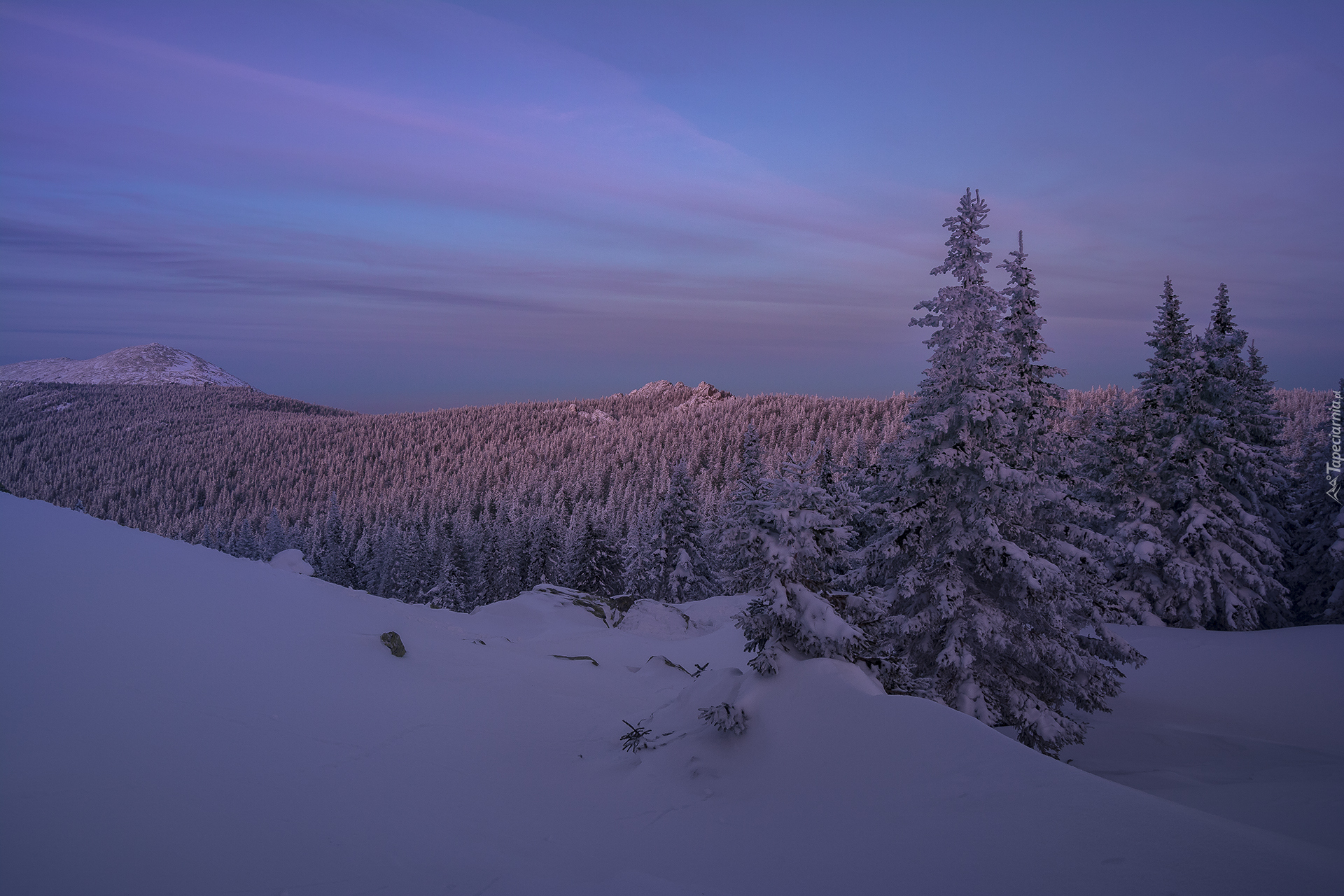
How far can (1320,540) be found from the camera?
22.9m

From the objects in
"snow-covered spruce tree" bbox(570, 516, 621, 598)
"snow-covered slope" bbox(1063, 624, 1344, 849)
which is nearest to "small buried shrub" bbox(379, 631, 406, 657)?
"snow-covered slope" bbox(1063, 624, 1344, 849)

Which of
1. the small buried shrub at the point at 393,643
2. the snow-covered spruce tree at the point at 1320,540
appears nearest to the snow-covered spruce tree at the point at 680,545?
the snow-covered spruce tree at the point at 1320,540

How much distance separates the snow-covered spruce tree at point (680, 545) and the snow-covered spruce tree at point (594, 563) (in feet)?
11.3

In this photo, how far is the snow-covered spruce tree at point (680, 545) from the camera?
43.1 metres

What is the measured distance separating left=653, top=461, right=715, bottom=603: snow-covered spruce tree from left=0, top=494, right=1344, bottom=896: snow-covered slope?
32.5 m

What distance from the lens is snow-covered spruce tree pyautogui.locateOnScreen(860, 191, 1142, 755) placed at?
11.1m

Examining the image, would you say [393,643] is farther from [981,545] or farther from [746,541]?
[981,545]

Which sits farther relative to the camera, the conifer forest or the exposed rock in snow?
the exposed rock in snow

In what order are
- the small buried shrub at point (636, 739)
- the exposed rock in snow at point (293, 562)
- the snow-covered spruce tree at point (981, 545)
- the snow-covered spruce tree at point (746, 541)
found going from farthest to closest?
1. the exposed rock in snow at point (293, 562)
2. the snow-covered spruce tree at point (981, 545)
3. the small buried shrub at point (636, 739)
4. the snow-covered spruce tree at point (746, 541)

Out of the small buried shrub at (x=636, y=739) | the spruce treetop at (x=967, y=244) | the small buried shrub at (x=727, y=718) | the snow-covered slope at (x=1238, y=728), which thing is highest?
the spruce treetop at (x=967, y=244)

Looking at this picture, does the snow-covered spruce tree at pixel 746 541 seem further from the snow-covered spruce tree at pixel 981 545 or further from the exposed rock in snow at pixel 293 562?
the exposed rock in snow at pixel 293 562

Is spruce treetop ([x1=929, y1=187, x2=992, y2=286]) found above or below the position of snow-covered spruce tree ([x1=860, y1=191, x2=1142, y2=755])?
above

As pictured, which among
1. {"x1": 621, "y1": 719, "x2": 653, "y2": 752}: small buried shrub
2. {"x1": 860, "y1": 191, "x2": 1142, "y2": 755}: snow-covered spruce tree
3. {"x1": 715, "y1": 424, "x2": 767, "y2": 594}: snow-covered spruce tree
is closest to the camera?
{"x1": 715, "y1": 424, "x2": 767, "y2": 594}: snow-covered spruce tree

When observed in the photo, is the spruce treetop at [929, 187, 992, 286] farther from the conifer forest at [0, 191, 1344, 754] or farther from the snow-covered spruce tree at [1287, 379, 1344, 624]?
the snow-covered spruce tree at [1287, 379, 1344, 624]
